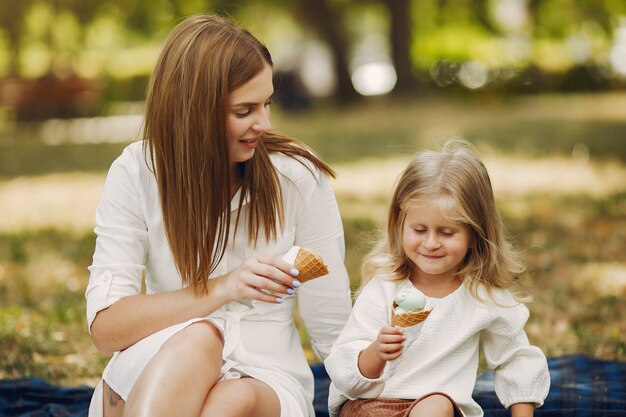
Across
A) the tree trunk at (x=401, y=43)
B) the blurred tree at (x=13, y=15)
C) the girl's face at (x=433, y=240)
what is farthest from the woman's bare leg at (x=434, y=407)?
the blurred tree at (x=13, y=15)

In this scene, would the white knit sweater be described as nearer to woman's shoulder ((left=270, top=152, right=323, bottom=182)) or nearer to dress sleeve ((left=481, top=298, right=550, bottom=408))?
dress sleeve ((left=481, top=298, right=550, bottom=408))

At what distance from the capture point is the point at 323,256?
134 inches

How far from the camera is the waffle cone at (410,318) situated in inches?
109

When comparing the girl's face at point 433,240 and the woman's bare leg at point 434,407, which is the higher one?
the girl's face at point 433,240

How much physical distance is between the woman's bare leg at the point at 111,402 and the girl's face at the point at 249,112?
2.91ft

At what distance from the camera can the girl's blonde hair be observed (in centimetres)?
303

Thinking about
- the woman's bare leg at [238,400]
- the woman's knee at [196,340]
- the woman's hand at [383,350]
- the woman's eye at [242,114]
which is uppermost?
the woman's eye at [242,114]

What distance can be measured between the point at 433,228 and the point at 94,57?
26.1 m

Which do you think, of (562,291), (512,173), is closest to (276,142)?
(562,291)

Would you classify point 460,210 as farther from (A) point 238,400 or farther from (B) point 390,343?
(A) point 238,400

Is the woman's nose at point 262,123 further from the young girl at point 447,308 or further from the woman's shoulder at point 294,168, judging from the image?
the young girl at point 447,308

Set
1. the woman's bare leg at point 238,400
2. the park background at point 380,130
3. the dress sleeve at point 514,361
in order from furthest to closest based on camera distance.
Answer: the park background at point 380,130, the dress sleeve at point 514,361, the woman's bare leg at point 238,400

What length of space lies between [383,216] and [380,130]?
13.4 metres

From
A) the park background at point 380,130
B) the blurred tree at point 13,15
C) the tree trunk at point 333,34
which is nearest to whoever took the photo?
the park background at point 380,130
